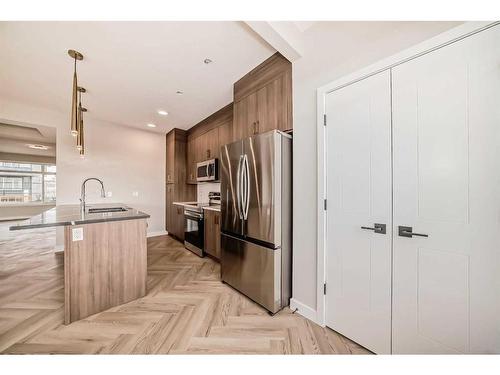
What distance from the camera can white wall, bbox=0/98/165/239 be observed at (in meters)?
3.79

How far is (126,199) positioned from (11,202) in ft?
18.3

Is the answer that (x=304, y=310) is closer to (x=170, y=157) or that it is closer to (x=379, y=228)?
(x=379, y=228)

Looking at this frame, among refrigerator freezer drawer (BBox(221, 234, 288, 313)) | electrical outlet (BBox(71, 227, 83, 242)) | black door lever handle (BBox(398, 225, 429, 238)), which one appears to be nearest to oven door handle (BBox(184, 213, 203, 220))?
refrigerator freezer drawer (BBox(221, 234, 288, 313))

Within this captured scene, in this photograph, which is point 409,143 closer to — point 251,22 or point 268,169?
point 268,169

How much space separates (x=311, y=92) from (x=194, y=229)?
3.07 metres

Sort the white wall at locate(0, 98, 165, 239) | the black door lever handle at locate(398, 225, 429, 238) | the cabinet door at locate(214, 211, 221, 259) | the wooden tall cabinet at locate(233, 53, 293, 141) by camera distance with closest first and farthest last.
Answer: the black door lever handle at locate(398, 225, 429, 238) → the wooden tall cabinet at locate(233, 53, 293, 141) → the cabinet door at locate(214, 211, 221, 259) → the white wall at locate(0, 98, 165, 239)

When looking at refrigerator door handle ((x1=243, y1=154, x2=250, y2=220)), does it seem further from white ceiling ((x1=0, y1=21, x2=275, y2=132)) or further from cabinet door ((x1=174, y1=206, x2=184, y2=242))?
cabinet door ((x1=174, y1=206, x2=184, y2=242))

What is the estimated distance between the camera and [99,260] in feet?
6.34

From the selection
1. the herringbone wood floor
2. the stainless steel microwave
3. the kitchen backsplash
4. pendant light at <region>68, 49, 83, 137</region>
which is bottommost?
the herringbone wood floor

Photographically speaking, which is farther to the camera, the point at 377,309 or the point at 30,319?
the point at 30,319

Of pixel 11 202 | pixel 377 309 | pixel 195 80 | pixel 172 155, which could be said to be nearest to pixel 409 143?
pixel 377 309

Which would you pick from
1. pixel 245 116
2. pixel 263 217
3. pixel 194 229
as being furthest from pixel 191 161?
pixel 263 217

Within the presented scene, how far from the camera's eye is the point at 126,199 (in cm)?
473

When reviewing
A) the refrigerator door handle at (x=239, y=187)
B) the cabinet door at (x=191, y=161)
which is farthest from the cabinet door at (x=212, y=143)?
the refrigerator door handle at (x=239, y=187)
